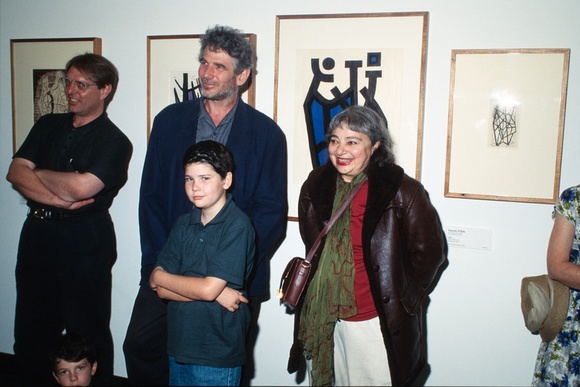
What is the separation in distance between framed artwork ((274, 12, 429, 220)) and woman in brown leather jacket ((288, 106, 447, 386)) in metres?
0.42

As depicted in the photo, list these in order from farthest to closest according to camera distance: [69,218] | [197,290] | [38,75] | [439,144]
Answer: [38,75], [69,218], [439,144], [197,290]

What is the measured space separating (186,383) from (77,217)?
1.27 meters

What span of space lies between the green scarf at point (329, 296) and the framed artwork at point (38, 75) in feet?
6.54

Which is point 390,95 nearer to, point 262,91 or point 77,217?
point 262,91

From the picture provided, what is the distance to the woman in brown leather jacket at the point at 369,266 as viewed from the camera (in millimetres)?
2104

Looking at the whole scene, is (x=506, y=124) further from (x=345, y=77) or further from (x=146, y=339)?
(x=146, y=339)

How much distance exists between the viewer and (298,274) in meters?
2.10

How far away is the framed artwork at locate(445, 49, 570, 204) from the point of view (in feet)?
7.76

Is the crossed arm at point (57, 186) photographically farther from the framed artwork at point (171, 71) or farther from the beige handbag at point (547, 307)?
the beige handbag at point (547, 307)

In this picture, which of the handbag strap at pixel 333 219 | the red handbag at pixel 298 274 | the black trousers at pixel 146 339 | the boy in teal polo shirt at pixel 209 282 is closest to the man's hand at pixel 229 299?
the boy in teal polo shirt at pixel 209 282

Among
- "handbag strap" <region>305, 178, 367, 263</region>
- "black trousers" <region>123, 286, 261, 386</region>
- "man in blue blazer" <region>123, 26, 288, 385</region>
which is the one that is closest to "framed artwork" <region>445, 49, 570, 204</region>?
"handbag strap" <region>305, 178, 367, 263</region>

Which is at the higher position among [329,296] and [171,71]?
[171,71]

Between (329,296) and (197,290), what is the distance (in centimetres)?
62

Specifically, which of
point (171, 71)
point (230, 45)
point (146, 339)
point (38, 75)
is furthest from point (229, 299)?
point (38, 75)
